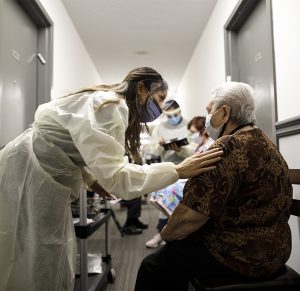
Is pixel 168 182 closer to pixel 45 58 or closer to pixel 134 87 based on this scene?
pixel 134 87

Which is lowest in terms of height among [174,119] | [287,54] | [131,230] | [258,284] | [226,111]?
[131,230]

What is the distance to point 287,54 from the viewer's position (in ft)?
5.25

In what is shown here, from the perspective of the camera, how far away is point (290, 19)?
1.55 m

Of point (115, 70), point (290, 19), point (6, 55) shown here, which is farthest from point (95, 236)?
point (115, 70)

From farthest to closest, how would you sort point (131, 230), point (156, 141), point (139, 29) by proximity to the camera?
point (139, 29)
point (131, 230)
point (156, 141)

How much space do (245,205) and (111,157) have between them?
0.46 metres

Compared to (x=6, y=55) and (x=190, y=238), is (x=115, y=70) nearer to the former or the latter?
(x=6, y=55)

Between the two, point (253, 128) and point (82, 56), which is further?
point (82, 56)

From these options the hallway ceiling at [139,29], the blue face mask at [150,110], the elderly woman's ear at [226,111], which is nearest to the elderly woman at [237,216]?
the elderly woman's ear at [226,111]

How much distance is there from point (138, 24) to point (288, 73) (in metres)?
2.41

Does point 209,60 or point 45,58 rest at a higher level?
point 209,60

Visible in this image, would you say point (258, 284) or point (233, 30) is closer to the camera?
point (258, 284)

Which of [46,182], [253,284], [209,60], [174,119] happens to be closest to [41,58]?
[174,119]

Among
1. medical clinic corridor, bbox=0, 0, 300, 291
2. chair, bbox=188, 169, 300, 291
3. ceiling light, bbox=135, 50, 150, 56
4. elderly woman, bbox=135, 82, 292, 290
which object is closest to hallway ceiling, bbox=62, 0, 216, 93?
ceiling light, bbox=135, 50, 150, 56
